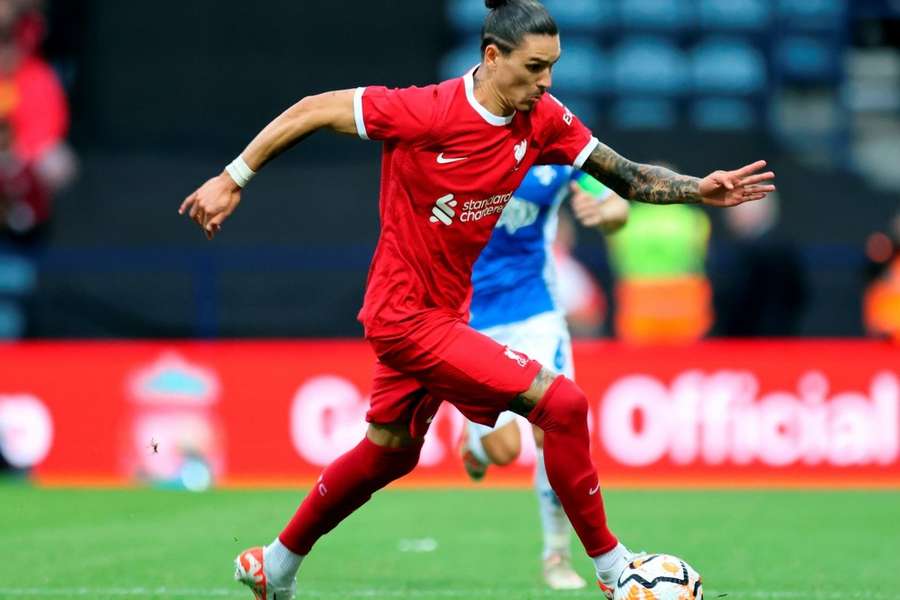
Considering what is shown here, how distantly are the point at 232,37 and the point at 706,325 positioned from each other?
590cm

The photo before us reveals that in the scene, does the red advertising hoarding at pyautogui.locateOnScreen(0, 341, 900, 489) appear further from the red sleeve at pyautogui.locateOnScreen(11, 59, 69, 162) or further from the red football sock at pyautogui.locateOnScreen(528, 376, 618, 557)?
the red football sock at pyautogui.locateOnScreen(528, 376, 618, 557)

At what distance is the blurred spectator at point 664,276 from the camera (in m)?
15.1

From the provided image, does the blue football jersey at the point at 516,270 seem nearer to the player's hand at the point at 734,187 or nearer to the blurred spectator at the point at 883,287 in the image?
the player's hand at the point at 734,187

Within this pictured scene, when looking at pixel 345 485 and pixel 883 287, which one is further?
pixel 883 287

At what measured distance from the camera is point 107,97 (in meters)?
17.3

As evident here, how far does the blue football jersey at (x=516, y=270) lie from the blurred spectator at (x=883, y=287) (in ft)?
24.0

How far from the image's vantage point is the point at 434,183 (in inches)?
247

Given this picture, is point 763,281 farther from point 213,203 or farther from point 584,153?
point 213,203

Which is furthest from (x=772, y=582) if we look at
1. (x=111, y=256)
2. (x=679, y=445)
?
(x=111, y=256)

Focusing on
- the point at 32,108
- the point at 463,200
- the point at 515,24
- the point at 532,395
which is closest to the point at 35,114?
the point at 32,108

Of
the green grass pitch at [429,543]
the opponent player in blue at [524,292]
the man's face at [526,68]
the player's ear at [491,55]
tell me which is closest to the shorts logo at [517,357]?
the man's face at [526,68]

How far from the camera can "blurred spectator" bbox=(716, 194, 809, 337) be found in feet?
48.2

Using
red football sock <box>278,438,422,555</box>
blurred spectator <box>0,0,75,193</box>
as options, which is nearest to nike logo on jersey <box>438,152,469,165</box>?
red football sock <box>278,438,422,555</box>

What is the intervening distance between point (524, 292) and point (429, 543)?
2.00 m
